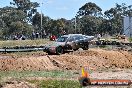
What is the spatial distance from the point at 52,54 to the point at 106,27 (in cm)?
7112

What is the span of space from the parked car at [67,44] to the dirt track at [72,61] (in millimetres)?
1128

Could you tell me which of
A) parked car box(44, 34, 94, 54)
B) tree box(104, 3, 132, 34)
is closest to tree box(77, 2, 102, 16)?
tree box(104, 3, 132, 34)

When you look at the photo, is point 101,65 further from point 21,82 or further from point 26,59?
point 21,82

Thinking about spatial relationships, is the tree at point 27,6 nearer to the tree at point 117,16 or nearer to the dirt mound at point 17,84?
the tree at point 117,16

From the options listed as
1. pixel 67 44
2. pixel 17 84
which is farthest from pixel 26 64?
pixel 17 84

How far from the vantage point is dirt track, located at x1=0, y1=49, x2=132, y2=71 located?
26562mm

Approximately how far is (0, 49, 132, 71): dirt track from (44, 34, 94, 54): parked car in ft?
3.70

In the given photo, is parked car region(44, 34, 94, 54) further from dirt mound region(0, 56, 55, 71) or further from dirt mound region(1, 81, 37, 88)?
dirt mound region(1, 81, 37, 88)

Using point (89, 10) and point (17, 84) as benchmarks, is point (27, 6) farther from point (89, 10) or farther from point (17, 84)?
point (17, 84)

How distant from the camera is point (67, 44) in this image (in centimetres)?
3256

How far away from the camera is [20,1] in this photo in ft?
366

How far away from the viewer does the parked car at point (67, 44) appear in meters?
31.9

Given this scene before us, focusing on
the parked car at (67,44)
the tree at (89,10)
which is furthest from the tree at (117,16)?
the parked car at (67,44)

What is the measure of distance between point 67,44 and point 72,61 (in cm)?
436
